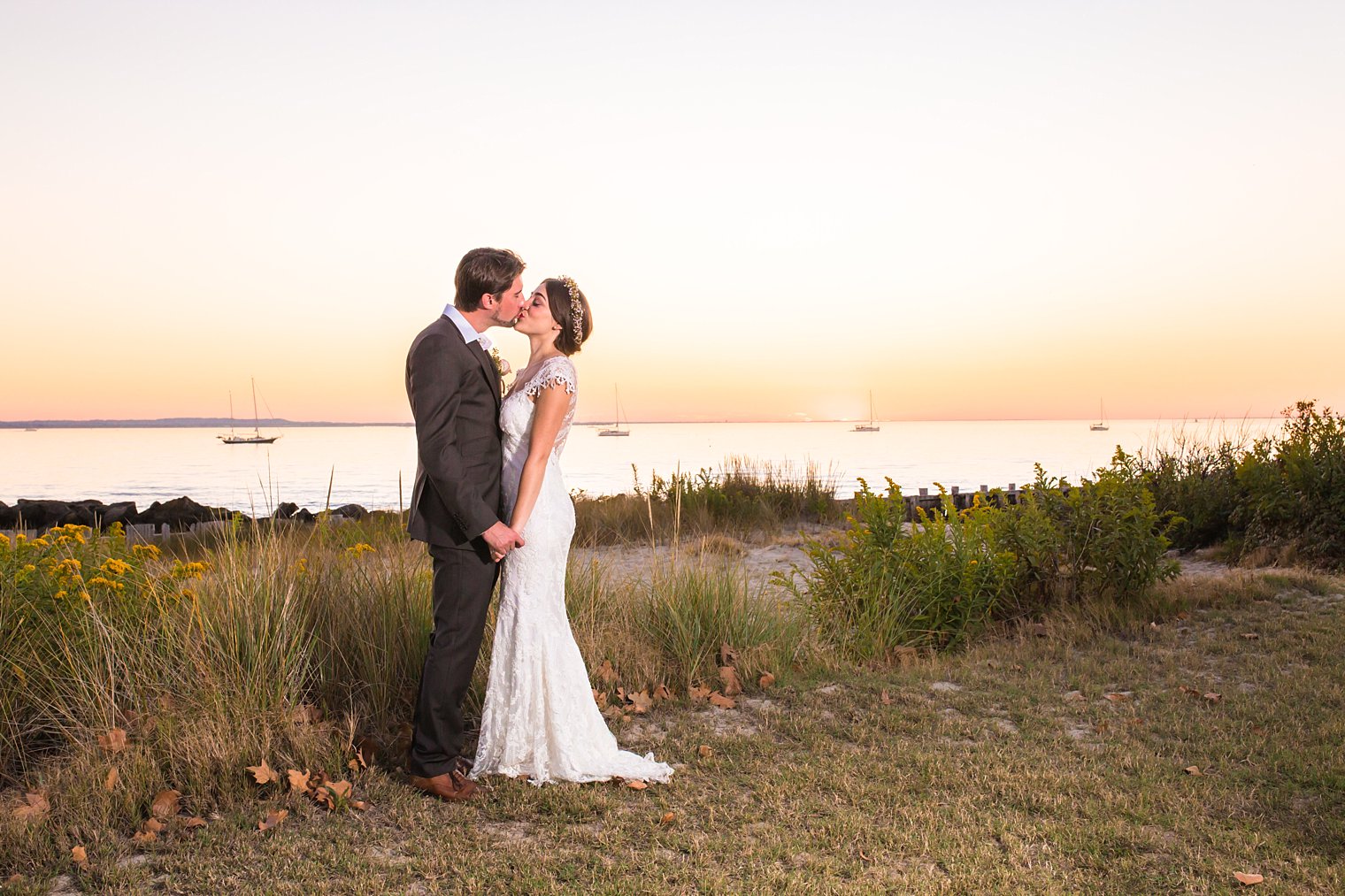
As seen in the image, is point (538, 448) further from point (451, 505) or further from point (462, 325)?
point (462, 325)

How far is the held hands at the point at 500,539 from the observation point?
13.5ft

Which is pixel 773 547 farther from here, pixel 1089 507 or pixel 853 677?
pixel 853 677

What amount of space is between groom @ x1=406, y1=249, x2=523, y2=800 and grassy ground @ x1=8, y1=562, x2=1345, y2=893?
321mm

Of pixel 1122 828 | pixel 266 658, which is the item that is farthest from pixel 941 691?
pixel 266 658

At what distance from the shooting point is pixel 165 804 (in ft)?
13.3

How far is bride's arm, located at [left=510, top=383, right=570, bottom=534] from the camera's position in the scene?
4.23 metres

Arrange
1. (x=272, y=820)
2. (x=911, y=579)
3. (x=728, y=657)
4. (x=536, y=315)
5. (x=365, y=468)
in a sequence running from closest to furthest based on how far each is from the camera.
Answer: (x=272, y=820)
(x=536, y=315)
(x=728, y=657)
(x=911, y=579)
(x=365, y=468)

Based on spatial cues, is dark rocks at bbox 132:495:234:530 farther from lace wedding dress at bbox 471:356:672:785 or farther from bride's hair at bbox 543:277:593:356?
bride's hair at bbox 543:277:593:356

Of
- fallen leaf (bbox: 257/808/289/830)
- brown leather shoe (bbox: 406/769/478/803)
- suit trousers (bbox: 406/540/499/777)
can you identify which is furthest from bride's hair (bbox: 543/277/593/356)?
fallen leaf (bbox: 257/808/289/830)

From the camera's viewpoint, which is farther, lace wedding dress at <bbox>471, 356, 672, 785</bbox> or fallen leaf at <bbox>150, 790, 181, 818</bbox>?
lace wedding dress at <bbox>471, 356, 672, 785</bbox>

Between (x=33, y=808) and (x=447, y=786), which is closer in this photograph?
(x=33, y=808)

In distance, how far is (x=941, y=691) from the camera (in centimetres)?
629

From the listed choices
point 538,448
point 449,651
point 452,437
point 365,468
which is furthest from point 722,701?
point 365,468

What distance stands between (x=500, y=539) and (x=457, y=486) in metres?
0.31
